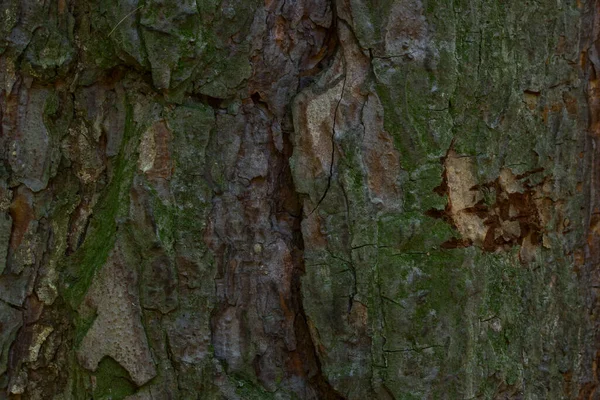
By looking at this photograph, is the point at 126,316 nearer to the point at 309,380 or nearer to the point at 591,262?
the point at 309,380

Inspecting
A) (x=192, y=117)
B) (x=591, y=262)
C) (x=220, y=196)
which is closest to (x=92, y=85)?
(x=192, y=117)

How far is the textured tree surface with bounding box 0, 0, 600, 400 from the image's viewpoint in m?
1.43

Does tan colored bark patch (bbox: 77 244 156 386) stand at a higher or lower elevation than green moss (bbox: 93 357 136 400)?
higher

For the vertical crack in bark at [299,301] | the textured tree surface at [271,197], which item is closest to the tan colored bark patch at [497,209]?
the textured tree surface at [271,197]

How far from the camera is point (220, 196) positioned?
4.82ft

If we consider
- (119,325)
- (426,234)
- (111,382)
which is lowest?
(111,382)

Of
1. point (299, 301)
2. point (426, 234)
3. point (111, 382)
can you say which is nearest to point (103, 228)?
point (111, 382)

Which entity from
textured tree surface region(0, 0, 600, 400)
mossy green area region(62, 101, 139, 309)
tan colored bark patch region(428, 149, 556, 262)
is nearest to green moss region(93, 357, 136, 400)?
textured tree surface region(0, 0, 600, 400)

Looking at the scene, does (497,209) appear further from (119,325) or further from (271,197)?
(119,325)

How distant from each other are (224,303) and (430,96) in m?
0.63

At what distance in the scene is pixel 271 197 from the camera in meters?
1.51

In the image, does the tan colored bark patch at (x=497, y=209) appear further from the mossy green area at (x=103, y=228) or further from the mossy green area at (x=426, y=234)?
the mossy green area at (x=103, y=228)

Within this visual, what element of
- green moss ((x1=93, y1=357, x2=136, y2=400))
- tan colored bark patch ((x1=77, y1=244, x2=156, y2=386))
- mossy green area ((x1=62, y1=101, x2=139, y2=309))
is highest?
mossy green area ((x1=62, y1=101, x2=139, y2=309))

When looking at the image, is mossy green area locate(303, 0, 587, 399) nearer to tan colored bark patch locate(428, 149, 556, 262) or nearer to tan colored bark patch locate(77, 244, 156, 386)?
tan colored bark patch locate(428, 149, 556, 262)
